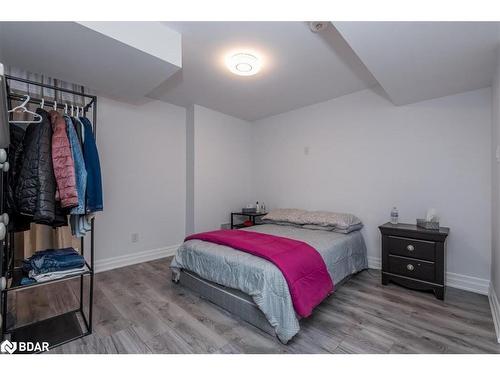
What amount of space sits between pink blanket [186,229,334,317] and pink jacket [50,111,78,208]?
1.28 meters

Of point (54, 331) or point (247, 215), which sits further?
point (247, 215)

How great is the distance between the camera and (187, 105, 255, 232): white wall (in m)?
3.83

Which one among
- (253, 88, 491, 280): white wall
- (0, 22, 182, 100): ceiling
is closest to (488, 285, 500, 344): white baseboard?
(253, 88, 491, 280): white wall

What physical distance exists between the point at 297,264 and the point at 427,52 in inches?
76.1

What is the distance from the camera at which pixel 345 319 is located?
1926 millimetres

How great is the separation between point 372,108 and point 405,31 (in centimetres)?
162

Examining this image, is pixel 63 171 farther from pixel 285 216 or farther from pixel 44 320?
pixel 285 216

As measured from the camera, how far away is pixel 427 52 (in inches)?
72.3

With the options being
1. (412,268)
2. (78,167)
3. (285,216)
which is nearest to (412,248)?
(412,268)

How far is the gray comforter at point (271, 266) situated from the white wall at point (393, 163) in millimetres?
672

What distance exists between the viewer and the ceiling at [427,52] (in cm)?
158

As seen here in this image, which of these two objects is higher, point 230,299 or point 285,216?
point 285,216
